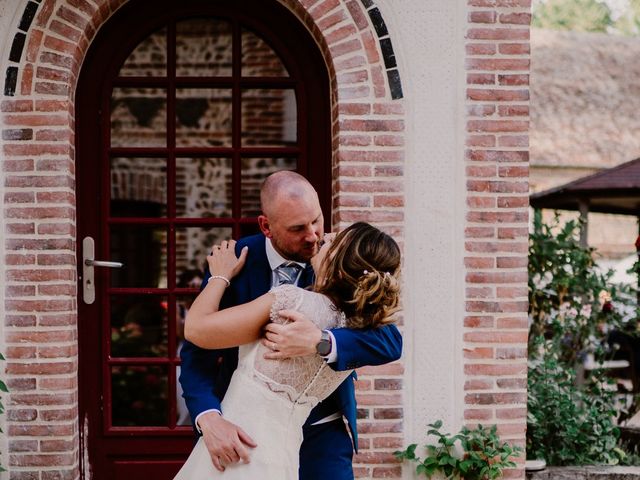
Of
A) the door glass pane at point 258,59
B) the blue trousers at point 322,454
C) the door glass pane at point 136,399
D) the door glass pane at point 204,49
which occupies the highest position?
the door glass pane at point 204,49

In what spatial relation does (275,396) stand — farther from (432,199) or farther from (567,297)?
(567,297)

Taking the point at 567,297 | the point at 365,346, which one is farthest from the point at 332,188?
the point at 567,297

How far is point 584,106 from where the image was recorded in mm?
17312

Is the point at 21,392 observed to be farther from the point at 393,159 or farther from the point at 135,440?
the point at 393,159

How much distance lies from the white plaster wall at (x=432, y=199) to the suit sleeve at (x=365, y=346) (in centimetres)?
157

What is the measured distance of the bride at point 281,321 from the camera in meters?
2.22

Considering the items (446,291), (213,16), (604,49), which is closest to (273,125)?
(213,16)

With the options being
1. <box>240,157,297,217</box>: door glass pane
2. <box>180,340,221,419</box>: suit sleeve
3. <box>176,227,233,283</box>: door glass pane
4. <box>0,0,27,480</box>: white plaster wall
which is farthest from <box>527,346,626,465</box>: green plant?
<box>176,227,233,283</box>: door glass pane

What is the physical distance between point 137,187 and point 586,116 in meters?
11.9

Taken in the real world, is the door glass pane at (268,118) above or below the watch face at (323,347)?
above

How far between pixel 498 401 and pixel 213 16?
258cm

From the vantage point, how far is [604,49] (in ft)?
61.7

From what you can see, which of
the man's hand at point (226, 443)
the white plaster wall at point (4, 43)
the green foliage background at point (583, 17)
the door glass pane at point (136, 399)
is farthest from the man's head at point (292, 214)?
the green foliage background at point (583, 17)

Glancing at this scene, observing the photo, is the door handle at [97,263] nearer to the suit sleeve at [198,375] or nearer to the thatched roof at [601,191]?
the suit sleeve at [198,375]
